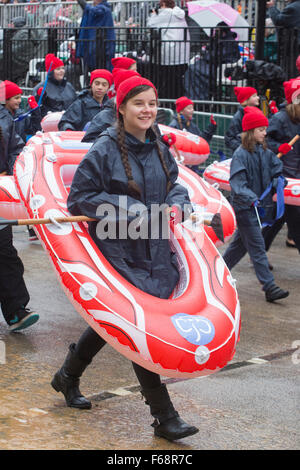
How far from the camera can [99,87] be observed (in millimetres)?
9125

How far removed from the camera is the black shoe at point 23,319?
252 inches

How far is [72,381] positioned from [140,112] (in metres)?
1.62

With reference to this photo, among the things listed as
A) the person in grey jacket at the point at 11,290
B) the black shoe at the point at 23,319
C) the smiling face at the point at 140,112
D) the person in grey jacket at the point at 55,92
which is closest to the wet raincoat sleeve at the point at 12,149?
the person in grey jacket at the point at 11,290

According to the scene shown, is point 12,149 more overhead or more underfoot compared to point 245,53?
more underfoot

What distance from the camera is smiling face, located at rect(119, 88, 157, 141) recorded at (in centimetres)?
464

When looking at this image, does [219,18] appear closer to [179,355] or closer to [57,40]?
[57,40]

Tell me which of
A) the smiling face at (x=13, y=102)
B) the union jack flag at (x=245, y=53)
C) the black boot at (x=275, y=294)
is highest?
the union jack flag at (x=245, y=53)

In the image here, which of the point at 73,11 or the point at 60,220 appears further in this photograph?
the point at 73,11

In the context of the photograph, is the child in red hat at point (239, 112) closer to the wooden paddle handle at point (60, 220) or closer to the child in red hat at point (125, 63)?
the child in red hat at point (125, 63)

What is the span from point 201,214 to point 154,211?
628mm

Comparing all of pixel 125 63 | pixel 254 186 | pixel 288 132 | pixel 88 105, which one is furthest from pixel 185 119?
pixel 254 186

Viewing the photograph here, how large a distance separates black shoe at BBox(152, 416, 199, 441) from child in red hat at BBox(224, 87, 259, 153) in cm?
640

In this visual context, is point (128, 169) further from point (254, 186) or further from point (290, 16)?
point (290, 16)

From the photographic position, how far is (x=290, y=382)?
5.55m
